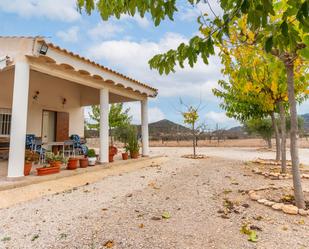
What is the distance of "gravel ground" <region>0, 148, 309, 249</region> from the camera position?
2537 millimetres

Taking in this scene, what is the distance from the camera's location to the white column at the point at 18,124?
5160 mm

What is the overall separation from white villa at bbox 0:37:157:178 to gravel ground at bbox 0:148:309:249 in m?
2.26

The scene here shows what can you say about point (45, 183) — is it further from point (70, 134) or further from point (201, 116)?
point (201, 116)

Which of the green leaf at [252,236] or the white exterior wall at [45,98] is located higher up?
the white exterior wall at [45,98]

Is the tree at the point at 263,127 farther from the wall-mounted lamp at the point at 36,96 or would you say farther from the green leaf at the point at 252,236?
the green leaf at the point at 252,236

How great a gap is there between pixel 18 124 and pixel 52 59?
1790mm

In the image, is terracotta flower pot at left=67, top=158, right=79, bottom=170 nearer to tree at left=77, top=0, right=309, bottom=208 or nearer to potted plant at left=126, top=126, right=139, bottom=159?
potted plant at left=126, top=126, right=139, bottom=159

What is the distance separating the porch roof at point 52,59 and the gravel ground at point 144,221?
10.9 ft

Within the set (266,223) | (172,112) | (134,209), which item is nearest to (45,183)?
(134,209)

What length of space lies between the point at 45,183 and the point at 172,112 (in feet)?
30.2

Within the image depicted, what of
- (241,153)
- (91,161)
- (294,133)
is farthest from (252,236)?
(241,153)

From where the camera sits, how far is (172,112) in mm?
13602

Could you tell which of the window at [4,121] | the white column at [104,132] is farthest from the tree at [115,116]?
the white column at [104,132]

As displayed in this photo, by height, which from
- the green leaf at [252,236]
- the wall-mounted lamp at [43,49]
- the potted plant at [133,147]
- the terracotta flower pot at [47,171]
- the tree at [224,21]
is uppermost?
the wall-mounted lamp at [43,49]
